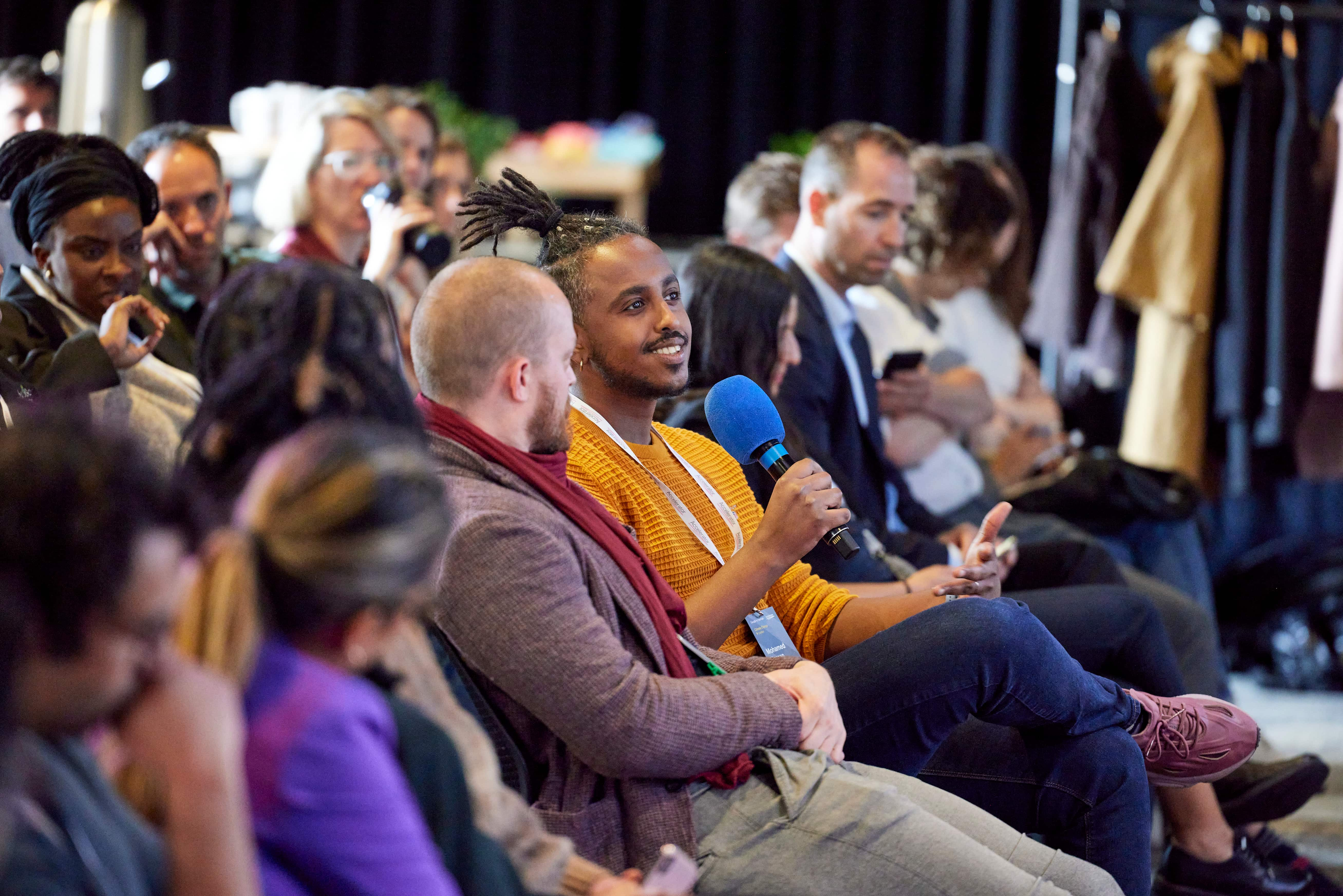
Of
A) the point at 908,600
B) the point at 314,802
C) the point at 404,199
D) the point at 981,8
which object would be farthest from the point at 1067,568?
the point at 981,8

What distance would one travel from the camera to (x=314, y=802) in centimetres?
91

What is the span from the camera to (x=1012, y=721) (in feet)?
5.69

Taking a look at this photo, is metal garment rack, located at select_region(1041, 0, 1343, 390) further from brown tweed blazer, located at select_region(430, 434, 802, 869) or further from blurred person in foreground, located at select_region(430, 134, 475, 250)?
brown tweed blazer, located at select_region(430, 434, 802, 869)

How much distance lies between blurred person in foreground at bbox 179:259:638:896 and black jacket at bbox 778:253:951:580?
1.35 metres

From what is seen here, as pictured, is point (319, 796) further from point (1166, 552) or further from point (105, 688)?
point (1166, 552)

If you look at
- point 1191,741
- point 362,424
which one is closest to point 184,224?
point 362,424

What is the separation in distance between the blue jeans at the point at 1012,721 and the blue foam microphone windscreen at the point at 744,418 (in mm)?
296

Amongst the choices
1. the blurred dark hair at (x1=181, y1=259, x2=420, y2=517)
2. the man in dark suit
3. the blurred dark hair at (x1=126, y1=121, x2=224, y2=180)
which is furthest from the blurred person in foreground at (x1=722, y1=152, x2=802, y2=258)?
the blurred dark hair at (x1=181, y1=259, x2=420, y2=517)

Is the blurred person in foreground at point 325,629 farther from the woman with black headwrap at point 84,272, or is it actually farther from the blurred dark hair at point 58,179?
the blurred dark hair at point 58,179

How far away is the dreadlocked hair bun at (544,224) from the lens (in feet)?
6.52

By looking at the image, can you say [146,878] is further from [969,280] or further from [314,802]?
[969,280]

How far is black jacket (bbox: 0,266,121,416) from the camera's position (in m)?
1.86

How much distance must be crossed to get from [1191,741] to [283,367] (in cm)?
132

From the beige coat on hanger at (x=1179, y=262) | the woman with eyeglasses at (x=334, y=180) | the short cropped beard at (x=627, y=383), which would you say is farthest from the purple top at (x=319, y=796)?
the beige coat on hanger at (x=1179, y=262)
